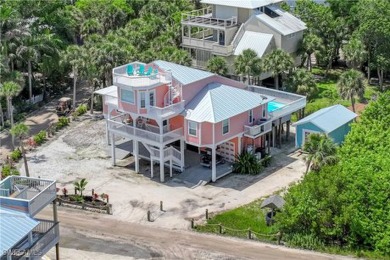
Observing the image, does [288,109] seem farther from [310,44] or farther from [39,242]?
[39,242]

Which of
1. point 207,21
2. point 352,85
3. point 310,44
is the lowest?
point 352,85

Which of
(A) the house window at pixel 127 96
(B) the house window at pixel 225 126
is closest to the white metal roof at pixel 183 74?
(A) the house window at pixel 127 96

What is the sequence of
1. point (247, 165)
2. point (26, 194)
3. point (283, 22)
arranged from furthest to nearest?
1. point (283, 22)
2. point (247, 165)
3. point (26, 194)

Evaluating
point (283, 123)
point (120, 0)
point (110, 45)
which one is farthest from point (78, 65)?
point (120, 0)

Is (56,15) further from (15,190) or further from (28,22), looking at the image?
(15,190)

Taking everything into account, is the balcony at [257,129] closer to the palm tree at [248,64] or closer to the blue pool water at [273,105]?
the blue pool water at [273,105]

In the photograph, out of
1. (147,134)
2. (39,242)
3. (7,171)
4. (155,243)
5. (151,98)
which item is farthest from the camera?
(7,171)

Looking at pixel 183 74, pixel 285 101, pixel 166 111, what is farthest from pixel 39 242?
pixel 285 101
